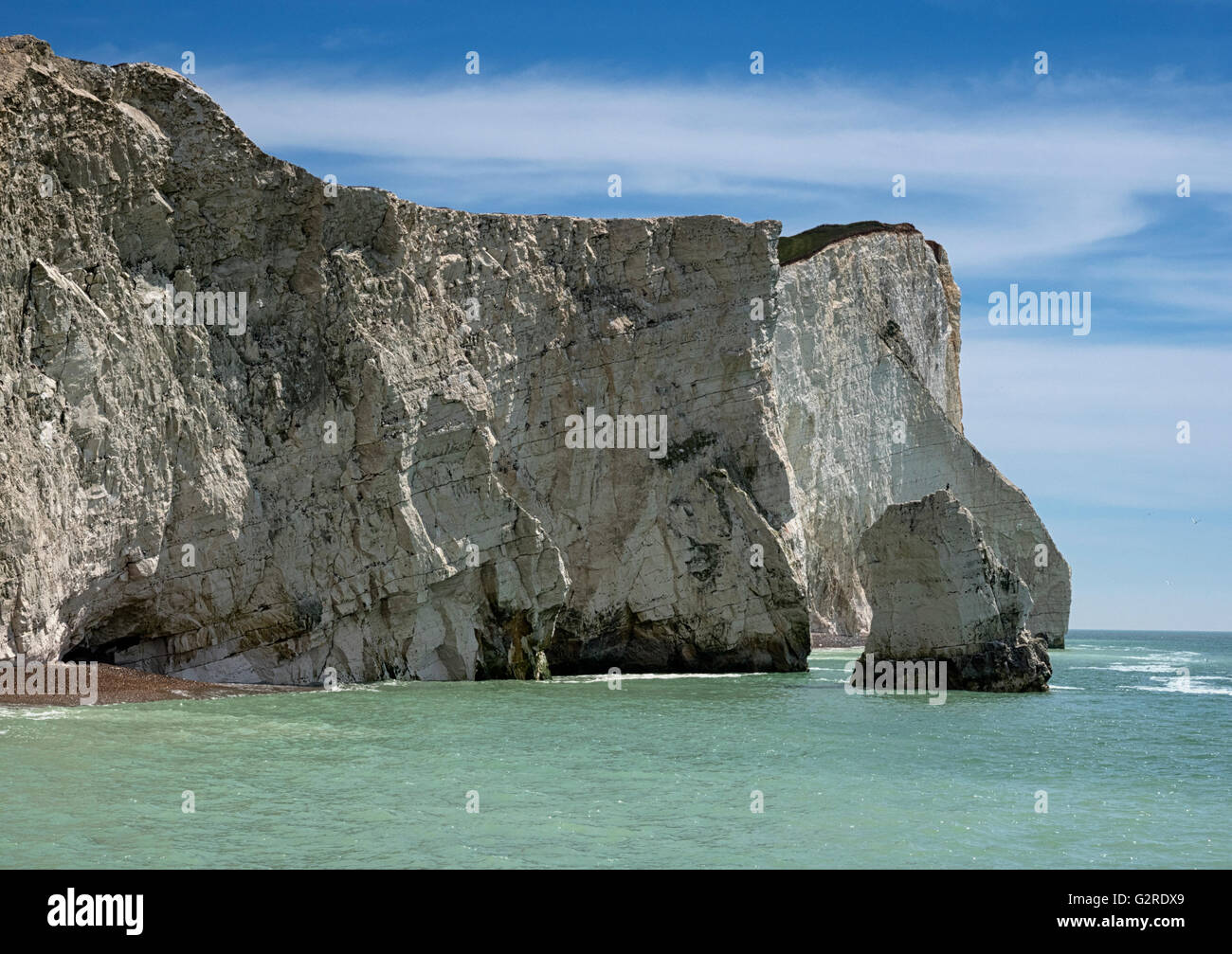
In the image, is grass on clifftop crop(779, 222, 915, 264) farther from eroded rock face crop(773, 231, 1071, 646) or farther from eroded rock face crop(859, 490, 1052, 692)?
eroded rock face crop(859, 490, 1052, 692)

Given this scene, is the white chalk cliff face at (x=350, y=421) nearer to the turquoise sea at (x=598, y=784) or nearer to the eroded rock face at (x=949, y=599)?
the turquoise sea at (x=598, y=784)

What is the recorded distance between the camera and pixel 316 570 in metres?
29.7

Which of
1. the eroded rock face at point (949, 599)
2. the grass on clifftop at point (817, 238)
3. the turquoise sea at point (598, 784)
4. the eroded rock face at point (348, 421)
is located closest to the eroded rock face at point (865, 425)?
the grass on clifftop at point (817, 238)

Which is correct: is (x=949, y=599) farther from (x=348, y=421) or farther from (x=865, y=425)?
(x=865, y=425)

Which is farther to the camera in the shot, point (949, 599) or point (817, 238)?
point (817, 238)

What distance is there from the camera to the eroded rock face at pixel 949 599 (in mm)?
30891

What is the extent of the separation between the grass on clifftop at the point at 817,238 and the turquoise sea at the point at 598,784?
35.5 meters

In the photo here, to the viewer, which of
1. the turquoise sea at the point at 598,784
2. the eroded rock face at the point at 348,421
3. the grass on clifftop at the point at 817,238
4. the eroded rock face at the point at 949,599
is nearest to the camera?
the turquoise sea at the point at 598,784

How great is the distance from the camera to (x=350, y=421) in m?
30.8

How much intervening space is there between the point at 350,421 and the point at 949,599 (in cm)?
1496

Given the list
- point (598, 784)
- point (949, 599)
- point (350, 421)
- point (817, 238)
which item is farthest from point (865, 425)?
point (598, 784)

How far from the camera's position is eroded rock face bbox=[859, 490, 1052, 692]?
30.9 meters

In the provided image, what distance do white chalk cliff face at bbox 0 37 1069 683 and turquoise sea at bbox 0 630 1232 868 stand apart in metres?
3.81
